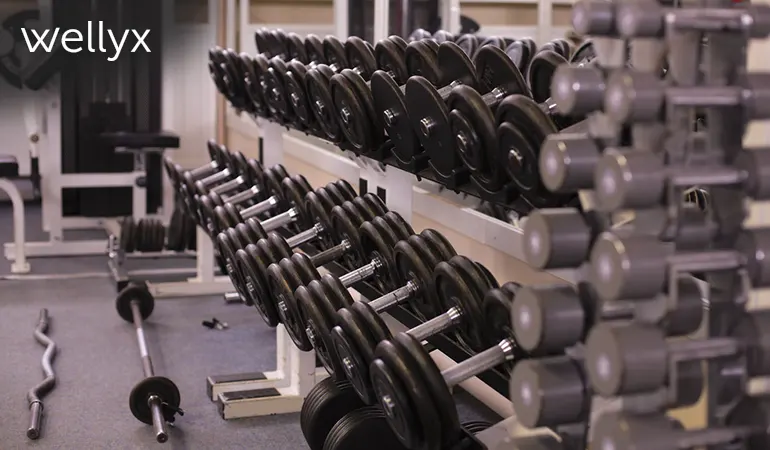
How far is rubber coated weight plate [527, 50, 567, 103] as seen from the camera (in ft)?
6.31

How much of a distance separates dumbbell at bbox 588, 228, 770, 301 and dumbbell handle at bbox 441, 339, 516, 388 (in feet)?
1.81

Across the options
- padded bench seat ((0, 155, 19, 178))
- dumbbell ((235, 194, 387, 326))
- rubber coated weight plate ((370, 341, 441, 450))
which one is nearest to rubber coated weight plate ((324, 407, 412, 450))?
rubber coated weight plate ((370, 341, 441, 450))

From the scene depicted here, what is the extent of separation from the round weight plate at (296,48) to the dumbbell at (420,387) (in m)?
1.74

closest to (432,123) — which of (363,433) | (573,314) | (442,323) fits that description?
(442,323)

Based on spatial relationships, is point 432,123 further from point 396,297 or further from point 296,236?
point 296,236

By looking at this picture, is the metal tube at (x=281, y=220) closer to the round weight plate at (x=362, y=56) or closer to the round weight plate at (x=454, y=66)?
the round weight plate at (x=362, y=56)

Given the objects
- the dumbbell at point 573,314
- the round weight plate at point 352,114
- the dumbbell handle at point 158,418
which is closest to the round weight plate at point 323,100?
the round weight plate at point 352,114

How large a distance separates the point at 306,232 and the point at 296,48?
2.80 ft

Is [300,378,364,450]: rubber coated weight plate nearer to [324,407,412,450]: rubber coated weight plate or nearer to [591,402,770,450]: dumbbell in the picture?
[324,407,412,450]: rubber coated weight plate

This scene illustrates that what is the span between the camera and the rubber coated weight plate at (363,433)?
202 cm

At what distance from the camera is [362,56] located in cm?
266

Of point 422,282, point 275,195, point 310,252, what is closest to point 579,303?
point 422,282

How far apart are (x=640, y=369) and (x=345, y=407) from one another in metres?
1.31

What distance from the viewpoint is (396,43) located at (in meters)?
2.50
